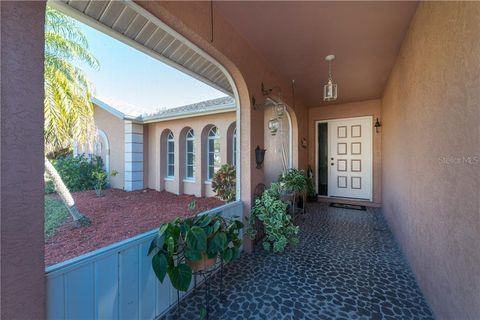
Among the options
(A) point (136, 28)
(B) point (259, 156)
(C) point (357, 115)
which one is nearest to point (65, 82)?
(A) point (136, 28)

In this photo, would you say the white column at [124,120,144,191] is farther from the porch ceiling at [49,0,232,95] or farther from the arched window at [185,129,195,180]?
the porch ceiling at [49,0,232,95]

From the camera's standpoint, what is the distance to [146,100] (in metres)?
7.17

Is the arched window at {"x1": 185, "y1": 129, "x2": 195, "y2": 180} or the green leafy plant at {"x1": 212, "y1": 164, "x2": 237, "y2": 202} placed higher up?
the arched window at {"x1": 185, "y1": 129, "x2": 195, "y2": 180}

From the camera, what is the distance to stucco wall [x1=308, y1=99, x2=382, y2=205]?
4.86 m

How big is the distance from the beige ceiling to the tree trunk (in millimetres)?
3873

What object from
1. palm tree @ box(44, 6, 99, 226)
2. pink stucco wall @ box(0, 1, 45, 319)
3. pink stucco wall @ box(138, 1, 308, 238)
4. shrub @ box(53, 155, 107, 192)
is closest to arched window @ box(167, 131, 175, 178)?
shrub @ box(53, 155, 107, 192)

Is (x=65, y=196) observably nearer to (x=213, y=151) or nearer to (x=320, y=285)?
(x=213, y=151)

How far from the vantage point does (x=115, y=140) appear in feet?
22.8

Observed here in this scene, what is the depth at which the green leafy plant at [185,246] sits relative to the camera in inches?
53.8

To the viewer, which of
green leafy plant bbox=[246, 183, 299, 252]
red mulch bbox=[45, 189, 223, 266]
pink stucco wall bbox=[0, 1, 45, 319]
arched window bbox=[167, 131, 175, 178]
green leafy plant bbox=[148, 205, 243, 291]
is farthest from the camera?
arched window bbox=[167, 131, 175, 178]

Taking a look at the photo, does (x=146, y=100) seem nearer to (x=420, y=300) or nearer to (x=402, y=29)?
(x=402, y=29)

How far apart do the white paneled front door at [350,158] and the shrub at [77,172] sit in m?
6.74

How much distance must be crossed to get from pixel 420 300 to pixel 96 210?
5706 millimetres

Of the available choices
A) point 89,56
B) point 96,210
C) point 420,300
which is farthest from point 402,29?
point 96,210
